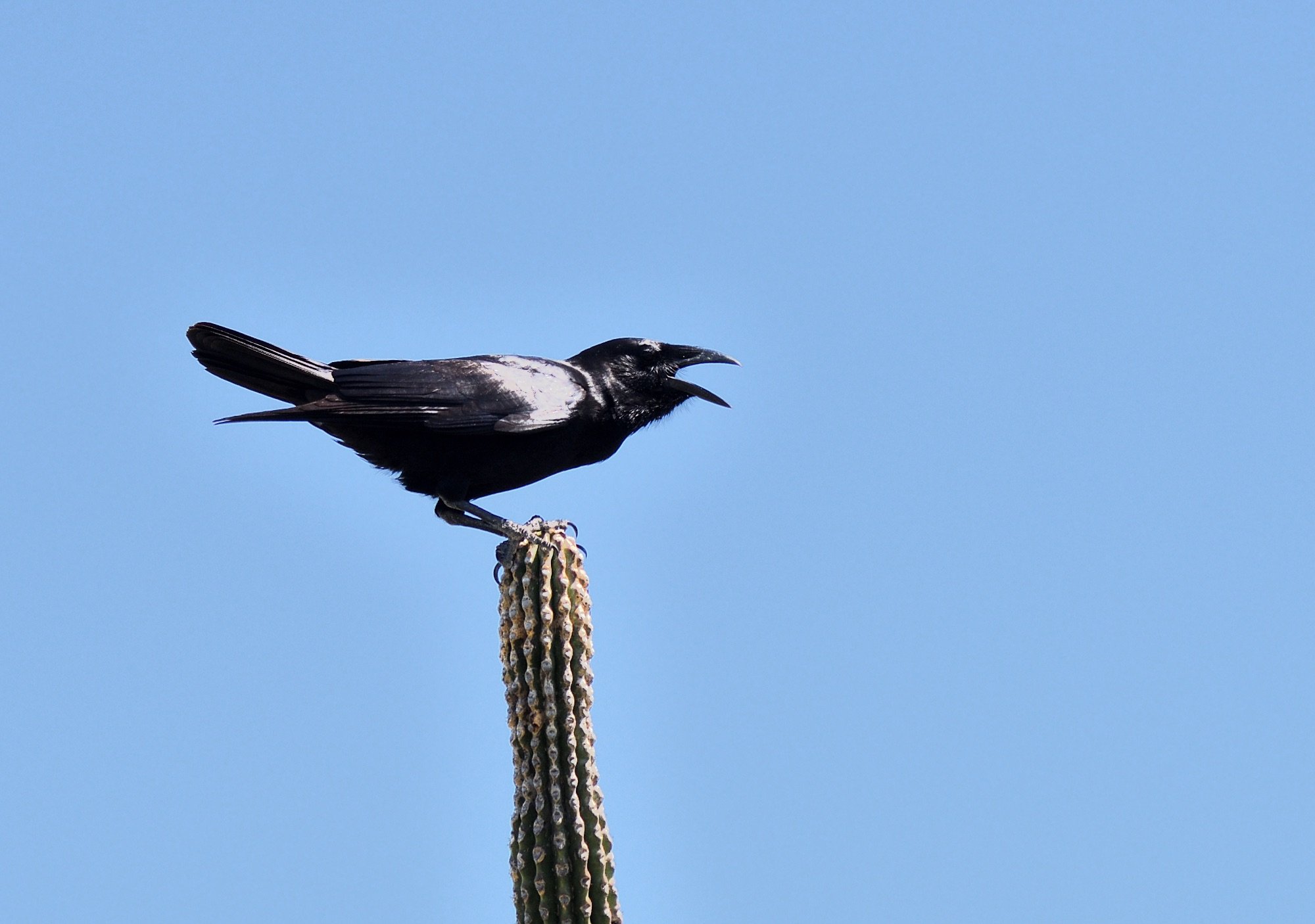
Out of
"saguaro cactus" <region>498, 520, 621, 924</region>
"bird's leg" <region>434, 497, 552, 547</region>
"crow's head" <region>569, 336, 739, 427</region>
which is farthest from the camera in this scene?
"crow's head" <region>569, 336, 739, 427</region>

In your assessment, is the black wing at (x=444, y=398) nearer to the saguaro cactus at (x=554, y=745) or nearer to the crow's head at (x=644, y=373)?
the crow's head at (x=644, y=373)

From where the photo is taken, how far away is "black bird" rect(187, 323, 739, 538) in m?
7.94

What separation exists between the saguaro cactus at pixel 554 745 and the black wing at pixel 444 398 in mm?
2076

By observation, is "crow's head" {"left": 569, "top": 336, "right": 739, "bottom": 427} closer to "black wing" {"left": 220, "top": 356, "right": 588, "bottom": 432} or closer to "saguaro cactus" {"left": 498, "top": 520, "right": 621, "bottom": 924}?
"black wing" {"left": 220, "top": 356, "right": 588, "bottom": 432}

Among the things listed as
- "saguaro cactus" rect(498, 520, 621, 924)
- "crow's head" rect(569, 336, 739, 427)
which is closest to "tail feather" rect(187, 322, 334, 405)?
"crow's head" rect(569, 336, 739, 427)

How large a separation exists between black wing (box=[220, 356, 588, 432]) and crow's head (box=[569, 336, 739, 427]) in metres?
0.43

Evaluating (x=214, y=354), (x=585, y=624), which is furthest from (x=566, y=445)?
(x=585, y=624)

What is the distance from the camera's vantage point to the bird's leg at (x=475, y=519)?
24.1ft

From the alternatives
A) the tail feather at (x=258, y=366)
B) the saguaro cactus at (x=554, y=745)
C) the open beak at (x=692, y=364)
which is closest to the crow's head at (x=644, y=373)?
the open beak at (x=692, y=364)

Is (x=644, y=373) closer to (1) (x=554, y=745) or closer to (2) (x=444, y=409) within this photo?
(2) (x=444, y=409)

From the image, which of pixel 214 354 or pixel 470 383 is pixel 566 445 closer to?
pixel 470 383

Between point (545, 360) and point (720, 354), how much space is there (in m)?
1.01

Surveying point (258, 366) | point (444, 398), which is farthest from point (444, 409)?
point (258, 366)

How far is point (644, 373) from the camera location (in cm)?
874
